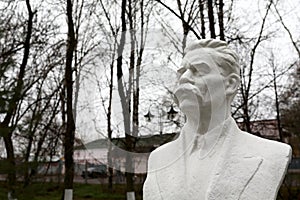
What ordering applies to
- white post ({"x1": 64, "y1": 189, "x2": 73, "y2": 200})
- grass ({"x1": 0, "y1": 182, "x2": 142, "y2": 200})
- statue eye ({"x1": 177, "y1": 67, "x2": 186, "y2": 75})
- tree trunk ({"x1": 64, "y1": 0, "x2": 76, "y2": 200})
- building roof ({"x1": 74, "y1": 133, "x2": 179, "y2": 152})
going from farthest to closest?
tree trunk ({"x1": 64, "y1": 0, "x2": 76, "y2": 200}) → white post ({"x1": 64, "y1": 189, "x2": 73, "y2": 200}) → grass ({"x1": 0, "y1": 182, "x2": 142, "y2": 200}) → building roof ({"x1": 74, "y1": 133, "x2": 179, "y2": 152}) → statue eye ({"x1": 177, "y1": 67, "x2": 186, "y2": 75})

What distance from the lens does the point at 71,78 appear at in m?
9.49

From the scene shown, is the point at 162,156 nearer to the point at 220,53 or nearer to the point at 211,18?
the point at 220,53

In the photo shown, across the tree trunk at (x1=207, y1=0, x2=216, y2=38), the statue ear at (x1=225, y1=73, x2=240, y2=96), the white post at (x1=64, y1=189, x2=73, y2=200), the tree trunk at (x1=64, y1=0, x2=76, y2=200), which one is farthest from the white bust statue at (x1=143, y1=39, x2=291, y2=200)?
the white post at (x1=64, y1=189, x2=73, y2=200)

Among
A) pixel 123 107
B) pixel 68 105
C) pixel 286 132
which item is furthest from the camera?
pixel 286 132

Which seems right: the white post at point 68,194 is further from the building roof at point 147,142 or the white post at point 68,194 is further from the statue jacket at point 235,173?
the statue jacket at point 235,173

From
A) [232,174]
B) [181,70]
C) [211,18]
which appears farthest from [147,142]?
[211,18]

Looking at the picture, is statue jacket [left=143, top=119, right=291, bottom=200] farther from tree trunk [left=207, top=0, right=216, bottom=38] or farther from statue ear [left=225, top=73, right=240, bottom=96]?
tree trunk [left=207, top=0, right=216, bottom=38]

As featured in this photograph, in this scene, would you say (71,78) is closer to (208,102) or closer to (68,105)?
(68,105)

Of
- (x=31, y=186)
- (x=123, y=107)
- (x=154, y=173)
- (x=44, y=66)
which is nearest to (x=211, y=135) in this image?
(x=154, y=173)

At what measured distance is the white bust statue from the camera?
286 centimetres

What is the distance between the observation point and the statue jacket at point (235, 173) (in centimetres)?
283

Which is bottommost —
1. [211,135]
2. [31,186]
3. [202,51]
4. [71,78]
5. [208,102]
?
[31,186]

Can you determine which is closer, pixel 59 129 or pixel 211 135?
pixel 211 135

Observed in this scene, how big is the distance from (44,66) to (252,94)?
4.95 m
